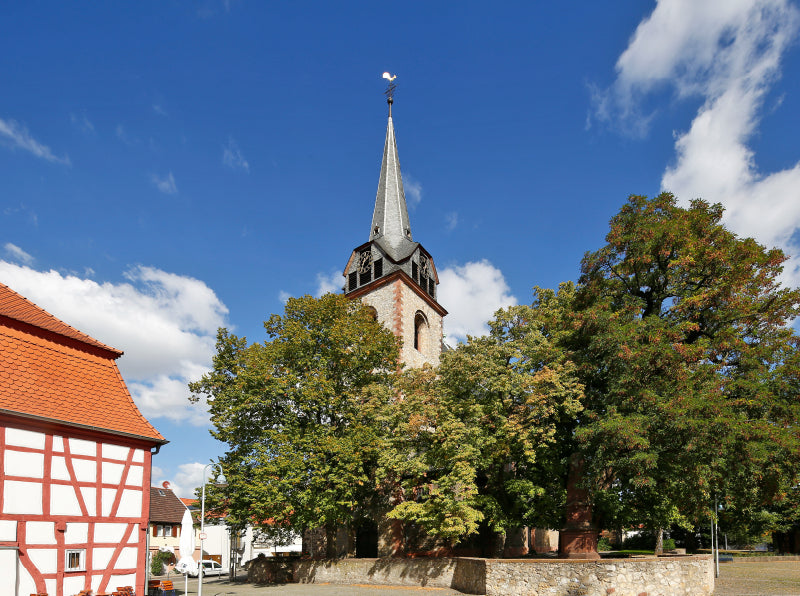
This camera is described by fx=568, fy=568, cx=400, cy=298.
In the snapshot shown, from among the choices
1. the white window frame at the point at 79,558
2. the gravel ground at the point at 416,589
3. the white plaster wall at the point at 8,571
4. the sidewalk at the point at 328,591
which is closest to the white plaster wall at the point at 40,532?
the white plaster wall at the point at 8,571

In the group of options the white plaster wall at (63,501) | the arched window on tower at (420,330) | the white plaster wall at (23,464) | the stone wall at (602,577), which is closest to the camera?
the white plaster wall at (23,464)

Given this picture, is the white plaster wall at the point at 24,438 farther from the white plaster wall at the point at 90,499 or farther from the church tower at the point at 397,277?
the church tower at the point at 397,277

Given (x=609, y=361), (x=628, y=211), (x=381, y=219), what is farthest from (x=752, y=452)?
(x=381, y=219)

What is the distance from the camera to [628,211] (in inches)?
867

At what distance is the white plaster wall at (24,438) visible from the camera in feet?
42.2

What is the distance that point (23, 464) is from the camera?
13000mm

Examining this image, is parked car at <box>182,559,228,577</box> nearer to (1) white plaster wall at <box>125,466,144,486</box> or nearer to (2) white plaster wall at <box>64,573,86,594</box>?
(1) white plaster wall at <box>125,466,144,486</box>

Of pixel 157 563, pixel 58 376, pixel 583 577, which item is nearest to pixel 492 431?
pixel 583 577

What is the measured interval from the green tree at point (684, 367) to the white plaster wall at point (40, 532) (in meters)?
15.4

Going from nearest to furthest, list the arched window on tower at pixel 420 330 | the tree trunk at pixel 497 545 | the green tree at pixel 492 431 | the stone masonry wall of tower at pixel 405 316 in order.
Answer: the green tree at pixel 492 431
the tree trunk at pixel 497 545
the stone masonry wall of tower at pixel 405 316
the arched window on tower at pixel 420 330

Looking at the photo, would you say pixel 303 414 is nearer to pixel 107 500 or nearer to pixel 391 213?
pixel 107 500

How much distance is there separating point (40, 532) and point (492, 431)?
14.6 meters

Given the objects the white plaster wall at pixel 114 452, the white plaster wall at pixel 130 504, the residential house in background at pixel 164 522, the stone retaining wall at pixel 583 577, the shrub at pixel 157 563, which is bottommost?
the shrub at pixel 157 563

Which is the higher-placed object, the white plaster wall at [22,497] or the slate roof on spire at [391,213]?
the slate roof on spire at [391,213]
